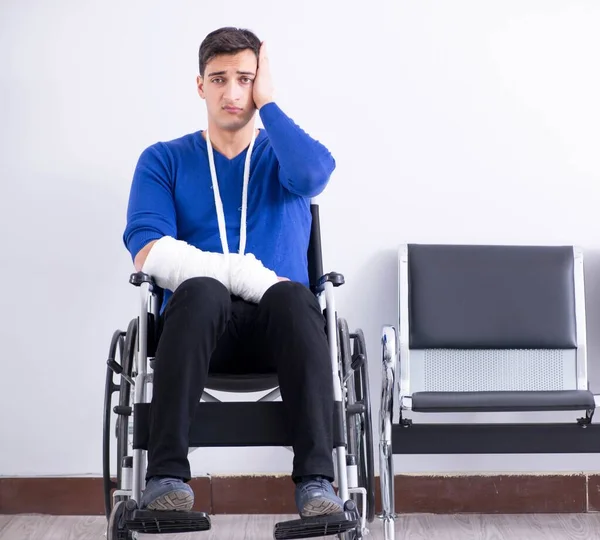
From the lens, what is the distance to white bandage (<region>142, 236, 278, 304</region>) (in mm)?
1811

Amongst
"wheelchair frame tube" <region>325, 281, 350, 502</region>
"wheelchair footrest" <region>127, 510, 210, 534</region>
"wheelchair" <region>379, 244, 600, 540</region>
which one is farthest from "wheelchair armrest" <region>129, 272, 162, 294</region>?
"wheelchair" <region>379, 244, 600, 540</region>

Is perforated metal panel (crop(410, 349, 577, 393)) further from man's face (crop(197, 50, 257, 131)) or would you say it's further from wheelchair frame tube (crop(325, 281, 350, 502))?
man's face (crop(197, 50, 257, 131))

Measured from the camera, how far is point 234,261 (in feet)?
6.00

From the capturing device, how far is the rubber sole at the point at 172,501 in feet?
4.94

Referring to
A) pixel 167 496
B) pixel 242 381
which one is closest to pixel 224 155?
pixel 242 381

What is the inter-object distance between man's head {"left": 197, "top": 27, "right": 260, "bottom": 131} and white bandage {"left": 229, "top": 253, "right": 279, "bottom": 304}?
387mm

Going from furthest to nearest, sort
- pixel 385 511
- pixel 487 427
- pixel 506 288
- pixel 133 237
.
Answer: pixel 506 288, pixel 487 427, pixel 385 511, pixel 133 237

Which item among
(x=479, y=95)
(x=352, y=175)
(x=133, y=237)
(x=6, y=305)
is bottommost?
(x=6, y=305)

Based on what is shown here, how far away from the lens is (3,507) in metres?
2.56

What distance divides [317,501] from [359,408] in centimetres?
43

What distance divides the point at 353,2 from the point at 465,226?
77cm

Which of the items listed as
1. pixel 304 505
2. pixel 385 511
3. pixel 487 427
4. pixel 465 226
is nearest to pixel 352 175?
pixel 465 226

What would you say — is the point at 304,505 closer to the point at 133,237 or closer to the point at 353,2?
the point at 133,237

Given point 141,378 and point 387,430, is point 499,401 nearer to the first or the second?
point 387,430
